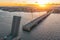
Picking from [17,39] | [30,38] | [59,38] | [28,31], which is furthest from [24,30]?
[17,39]

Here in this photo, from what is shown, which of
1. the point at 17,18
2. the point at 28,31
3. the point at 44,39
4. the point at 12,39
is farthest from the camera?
the point at 28,31

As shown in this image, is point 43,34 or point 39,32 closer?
point 43,34

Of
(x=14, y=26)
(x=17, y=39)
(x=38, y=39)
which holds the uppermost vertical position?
(x=14, y=26)

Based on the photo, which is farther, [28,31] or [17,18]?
[28,31]

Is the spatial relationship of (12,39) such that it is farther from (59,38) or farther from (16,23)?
(59,38)

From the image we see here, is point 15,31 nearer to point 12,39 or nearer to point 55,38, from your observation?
point 12,39

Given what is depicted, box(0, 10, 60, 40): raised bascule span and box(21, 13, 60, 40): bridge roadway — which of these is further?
box(0, 10, 60, 40): raised bascule span

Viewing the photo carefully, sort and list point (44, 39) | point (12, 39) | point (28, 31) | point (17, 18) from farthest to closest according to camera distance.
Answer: point (28, 31) → point (44, 39) → point (12, 39) → point (17, 18)

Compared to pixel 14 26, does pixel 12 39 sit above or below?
below

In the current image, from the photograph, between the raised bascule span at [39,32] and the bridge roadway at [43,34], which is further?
the raised bascule span at [39,32]
